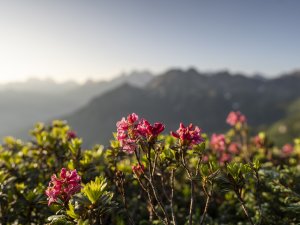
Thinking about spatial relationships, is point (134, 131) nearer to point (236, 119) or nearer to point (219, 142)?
point (219, 142)

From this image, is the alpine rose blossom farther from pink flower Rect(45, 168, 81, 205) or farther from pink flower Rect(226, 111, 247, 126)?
pink flower Rect(226, 111, 247, 126)

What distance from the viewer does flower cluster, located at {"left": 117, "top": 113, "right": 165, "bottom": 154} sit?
17.8ft

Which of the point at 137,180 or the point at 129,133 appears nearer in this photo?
the point at 129,133

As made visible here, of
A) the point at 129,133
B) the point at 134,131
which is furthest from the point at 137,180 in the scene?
the point at 134,131

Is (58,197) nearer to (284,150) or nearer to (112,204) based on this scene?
(112,204)

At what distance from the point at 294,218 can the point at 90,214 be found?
18.3ft

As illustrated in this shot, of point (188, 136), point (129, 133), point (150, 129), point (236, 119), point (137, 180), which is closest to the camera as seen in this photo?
point (150, 129)

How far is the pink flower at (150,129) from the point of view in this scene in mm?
5414

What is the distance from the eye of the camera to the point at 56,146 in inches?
385

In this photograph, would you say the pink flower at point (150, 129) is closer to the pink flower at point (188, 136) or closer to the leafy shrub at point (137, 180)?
the leafy shrub at point (137, 180)

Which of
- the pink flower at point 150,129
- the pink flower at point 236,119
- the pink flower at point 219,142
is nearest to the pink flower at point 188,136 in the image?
the pink flower at point 150,129

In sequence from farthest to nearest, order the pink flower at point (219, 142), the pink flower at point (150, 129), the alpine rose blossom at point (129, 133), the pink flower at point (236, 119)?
the pink flower at point (236, 119), the pink flower at point (219, 142), the alpine rose blossom at point (129, 133), the pink flower at point (150, 129)

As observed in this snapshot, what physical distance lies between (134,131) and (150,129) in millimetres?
359

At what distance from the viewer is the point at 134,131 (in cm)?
564
